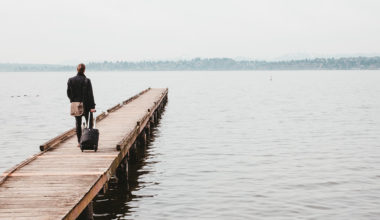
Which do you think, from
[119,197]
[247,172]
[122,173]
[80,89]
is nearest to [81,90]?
[80,89]

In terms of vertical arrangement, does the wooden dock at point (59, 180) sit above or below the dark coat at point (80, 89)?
below

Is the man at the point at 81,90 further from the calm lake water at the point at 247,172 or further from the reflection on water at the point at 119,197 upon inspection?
the calm lake water at the point at 247,172

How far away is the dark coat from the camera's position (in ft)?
39.5

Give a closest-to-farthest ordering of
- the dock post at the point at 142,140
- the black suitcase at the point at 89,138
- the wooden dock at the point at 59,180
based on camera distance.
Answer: the wooden dock at the point at 59,180
the black suitcase at the point at 89,138
the dock post at the point at 142,140

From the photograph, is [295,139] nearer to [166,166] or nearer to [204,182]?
[166,166]

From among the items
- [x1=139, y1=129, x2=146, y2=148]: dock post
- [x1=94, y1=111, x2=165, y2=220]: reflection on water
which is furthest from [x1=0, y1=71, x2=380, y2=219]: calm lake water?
[x1=139, y1=129, x2=146, y2=148]: dock post

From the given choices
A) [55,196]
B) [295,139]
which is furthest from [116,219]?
[295,139]

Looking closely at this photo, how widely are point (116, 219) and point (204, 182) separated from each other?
4.09 m

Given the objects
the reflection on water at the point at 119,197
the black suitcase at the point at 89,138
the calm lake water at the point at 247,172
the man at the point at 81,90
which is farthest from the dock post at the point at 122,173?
the man at the point at 81,90

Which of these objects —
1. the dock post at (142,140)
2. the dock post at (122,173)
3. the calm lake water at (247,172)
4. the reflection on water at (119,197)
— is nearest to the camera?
the reflection on water at (119,197)

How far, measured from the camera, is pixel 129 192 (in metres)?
13.4

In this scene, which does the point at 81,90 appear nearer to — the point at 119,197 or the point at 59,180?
the point at 119,197

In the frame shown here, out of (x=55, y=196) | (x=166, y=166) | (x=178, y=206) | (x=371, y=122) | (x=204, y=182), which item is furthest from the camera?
(x=371, y=122)

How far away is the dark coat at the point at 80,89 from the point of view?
12039mm
